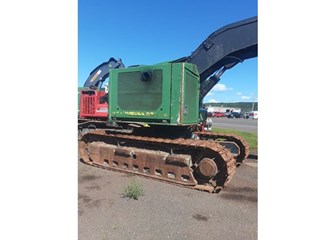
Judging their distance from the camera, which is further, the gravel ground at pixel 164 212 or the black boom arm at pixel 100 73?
the black boom arm at pixel 100 73

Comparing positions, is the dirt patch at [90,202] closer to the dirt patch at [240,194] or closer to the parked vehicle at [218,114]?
the dirt patch at [240,194]

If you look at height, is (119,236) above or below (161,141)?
below

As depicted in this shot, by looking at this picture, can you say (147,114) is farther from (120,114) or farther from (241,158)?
(241,158)

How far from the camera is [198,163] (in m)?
5.33

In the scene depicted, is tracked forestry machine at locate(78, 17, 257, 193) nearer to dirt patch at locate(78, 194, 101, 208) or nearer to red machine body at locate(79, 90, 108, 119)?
dirt patch at locate(78, 194, 101, 208)

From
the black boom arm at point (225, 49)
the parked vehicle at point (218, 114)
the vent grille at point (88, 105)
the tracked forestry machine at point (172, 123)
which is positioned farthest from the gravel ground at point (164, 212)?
the parked vehicle at point (218, 114)

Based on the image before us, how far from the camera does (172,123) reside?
18.1 feet

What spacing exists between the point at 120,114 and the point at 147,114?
34.9 inches

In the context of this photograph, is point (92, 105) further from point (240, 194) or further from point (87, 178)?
point (240, 194)

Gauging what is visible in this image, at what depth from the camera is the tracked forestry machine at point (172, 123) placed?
5.29 m

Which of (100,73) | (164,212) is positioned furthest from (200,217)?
(100,73)

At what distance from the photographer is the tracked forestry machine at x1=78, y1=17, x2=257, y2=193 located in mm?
5285

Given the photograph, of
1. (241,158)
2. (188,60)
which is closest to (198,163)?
(241,158)

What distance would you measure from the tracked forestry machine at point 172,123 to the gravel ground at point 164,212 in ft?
1.41
